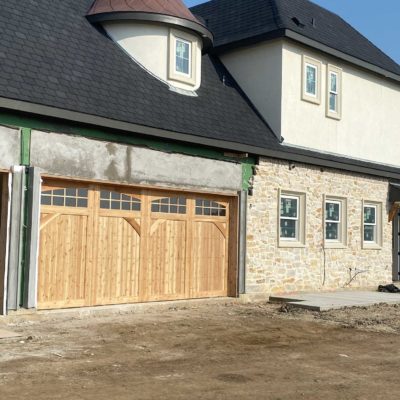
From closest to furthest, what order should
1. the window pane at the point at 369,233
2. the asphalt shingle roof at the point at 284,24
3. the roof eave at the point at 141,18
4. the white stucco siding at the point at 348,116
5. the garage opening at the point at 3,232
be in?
the garage opening at the point at 3,232, the roof eave at the point at 141,18, the white stucco siding at the point at 348,116, the asphalt shingle roof at the point at 284,24, the window pane at the point at 369,233

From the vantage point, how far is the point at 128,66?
15.0 metres

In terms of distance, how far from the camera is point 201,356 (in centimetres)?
901

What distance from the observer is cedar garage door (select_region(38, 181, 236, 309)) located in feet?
40.1

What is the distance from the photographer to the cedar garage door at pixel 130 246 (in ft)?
40.1

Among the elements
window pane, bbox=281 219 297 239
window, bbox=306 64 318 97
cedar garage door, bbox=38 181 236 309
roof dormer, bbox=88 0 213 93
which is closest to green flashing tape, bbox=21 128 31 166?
cedar garage door, bbox=38 181 236 309

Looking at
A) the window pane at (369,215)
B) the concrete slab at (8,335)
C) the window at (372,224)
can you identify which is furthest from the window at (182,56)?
the concrete slab at (8,335)

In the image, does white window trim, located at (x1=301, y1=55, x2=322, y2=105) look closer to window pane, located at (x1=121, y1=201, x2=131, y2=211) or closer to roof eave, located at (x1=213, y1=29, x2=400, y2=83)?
roof eave, located at (x1=213, y1=29, x2=400, y2=83)

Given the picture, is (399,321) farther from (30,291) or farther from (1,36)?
(1,36)

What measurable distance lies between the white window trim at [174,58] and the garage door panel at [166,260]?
3.82 meters

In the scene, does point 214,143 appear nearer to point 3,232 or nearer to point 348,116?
point 3,232

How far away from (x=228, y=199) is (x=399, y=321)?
5008 millimetres

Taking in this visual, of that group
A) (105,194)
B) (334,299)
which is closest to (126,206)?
(105,194)

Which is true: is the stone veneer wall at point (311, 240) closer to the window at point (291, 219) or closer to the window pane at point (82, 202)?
the window at point (291, 219)

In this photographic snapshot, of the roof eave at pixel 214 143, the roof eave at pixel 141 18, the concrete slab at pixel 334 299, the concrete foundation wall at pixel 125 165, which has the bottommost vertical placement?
the concrete slab at pixel 334 299
